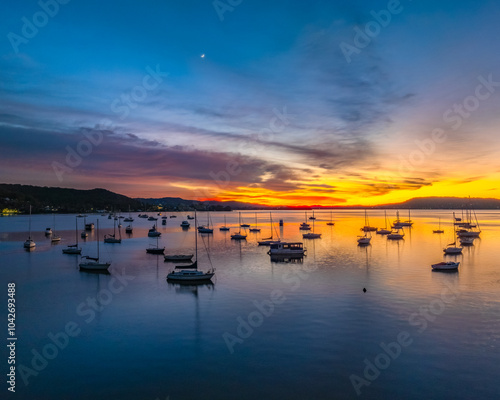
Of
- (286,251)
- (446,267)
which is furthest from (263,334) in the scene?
(286,251)

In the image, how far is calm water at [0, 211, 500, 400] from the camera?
64.2 ft

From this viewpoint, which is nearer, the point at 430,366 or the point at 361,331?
the point at 430,366

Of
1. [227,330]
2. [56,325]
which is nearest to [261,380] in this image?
[227,330]

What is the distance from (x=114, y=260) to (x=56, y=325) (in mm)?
37227

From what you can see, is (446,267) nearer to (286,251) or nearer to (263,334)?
(286,251)

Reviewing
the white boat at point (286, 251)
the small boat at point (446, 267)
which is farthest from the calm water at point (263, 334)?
the white boat at point (286, 251)

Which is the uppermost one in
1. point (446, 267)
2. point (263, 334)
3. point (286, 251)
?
point (286, 251)

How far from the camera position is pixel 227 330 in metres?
27.9

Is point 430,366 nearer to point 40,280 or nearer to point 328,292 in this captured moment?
point 328,292

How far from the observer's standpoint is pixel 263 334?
1067 inches

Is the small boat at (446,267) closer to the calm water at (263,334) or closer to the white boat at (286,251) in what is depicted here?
the calm water at (263,334)

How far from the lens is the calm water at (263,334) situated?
19.6 metres

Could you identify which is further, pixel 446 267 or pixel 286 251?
pixel 286 251

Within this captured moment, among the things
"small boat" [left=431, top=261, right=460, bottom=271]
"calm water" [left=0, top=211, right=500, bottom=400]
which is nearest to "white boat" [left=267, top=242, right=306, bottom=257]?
"calm water" [left=0, top=211, right=500, bottom=400]
